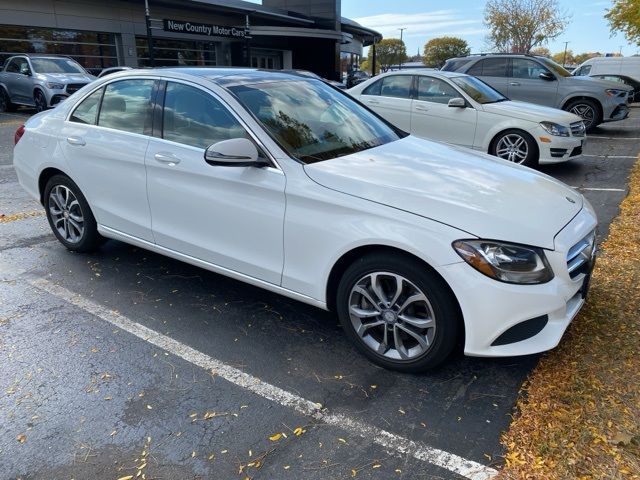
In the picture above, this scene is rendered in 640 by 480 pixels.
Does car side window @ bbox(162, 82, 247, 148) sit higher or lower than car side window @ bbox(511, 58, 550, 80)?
lower

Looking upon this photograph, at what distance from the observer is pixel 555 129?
8.05m

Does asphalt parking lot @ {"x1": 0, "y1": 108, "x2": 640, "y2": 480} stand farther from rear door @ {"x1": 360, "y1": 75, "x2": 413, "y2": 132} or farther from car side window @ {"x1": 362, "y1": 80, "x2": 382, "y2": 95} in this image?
car side window @ {"x1": 362, "y1": 80, "x2": 382, "y2": 95}

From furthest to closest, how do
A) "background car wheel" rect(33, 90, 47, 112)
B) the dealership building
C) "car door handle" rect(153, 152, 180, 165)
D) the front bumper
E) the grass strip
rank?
the dealership building
"background car wheel" rect(33, 90, 47, 112)
"car door handle" rect(153, 152, 180, 165)
the front bumper
the grass strip

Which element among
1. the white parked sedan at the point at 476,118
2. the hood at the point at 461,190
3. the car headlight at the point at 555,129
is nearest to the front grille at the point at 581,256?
the hood at the point at 461,190

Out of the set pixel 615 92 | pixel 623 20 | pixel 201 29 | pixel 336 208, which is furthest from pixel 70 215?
pixel 623 20

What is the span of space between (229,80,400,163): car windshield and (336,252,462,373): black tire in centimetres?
84

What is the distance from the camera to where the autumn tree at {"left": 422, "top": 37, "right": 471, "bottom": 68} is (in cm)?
8662

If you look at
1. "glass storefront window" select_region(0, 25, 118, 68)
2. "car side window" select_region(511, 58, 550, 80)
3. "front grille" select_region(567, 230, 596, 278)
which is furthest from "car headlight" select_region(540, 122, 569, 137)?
"glass storefront window" select_region(0, 25, 118, 68)

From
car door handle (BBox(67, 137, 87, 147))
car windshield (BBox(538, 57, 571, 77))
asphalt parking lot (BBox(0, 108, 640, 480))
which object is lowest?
asphalt parking lot (BBox(0, 108, 640, 480))

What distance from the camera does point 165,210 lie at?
392 cm

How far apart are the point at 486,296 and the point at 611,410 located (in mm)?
880

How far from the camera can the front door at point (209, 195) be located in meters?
3.35

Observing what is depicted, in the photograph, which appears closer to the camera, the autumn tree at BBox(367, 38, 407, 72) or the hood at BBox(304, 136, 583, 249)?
the hood at BBox(304, 136, 583, 249)

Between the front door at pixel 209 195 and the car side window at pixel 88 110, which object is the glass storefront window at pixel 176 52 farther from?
the front door at pixel 209 195
